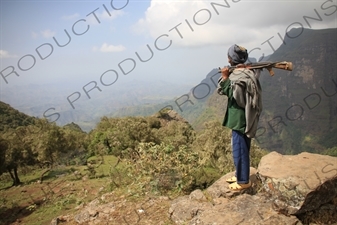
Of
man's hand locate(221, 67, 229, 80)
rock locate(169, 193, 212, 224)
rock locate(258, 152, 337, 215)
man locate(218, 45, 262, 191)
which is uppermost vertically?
man's hand locate(221, 67, 229, 80)

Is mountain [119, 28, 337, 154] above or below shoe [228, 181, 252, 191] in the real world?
below

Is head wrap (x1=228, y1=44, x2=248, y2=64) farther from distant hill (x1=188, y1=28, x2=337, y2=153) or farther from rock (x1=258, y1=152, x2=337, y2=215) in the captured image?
distant hill (x1=188, y1=28, x2=337, y2=153)

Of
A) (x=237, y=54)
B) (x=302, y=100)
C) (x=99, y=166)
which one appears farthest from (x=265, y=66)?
(x=302, y=100)

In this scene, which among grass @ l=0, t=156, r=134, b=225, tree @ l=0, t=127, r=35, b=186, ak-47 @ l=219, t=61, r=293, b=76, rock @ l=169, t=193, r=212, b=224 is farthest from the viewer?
tree @ l=0, t=127, r=35, b=186

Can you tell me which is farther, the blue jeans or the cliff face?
the cliff face

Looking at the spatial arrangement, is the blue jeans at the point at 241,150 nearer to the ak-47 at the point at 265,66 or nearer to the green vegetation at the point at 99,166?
the ak-47 at the point at 265,66

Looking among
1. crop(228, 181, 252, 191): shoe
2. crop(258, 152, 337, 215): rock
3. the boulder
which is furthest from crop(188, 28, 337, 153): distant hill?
crop(258, 152, 337, 215): rock

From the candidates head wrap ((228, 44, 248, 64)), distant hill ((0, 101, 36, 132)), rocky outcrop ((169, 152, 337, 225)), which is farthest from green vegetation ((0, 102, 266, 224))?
distant hill ((0, 101, 36, 132))

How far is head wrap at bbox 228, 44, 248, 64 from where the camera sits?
391 centimetres

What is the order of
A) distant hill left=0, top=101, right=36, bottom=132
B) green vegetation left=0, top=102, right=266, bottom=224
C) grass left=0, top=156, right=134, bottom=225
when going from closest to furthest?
green vegetation left=0, top=102, right=266, bottom=224
grass left=0, top=156, right=134, bottom=225
distant hill left=0, top=101, right=36, bottom=132

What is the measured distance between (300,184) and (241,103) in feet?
4.88

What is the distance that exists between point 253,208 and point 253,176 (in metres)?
1.19

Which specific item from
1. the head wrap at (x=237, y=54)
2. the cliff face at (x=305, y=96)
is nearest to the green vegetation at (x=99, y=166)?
the head wrap at (x=237, y=54)

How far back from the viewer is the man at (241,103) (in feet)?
12.4
